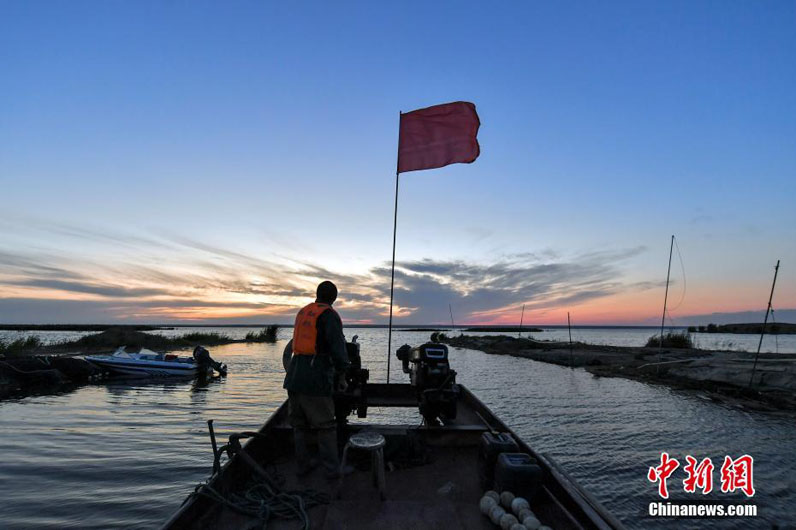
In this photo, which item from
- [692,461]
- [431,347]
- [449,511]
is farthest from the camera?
[692,461]

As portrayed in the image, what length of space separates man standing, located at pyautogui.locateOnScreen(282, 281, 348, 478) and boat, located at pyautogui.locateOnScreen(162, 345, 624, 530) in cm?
54

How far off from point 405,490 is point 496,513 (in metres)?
1.21

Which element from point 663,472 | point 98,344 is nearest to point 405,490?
point 663,472

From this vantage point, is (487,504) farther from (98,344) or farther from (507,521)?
(98,344)

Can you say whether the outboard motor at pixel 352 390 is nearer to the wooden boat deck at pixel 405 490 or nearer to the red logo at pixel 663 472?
the wooden boat deck at pixel 405 490

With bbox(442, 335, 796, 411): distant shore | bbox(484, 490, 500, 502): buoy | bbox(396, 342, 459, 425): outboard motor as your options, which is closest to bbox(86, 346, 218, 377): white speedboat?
bbox(396, 342, 459, 425): outboard motor

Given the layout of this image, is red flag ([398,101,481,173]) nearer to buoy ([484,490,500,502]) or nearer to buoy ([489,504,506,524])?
buoy ([484,490,500,502])

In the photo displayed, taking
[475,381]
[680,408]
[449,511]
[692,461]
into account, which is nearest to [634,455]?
[692,461]

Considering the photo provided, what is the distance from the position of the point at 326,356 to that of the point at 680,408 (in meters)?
16.5

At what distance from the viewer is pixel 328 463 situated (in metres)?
4.82

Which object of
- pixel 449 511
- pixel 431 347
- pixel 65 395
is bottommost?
pixel 65 395

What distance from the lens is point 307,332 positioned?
4750mm

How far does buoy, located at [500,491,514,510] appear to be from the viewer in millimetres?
3934

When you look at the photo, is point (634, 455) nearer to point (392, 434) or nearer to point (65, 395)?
point (392, 434)
